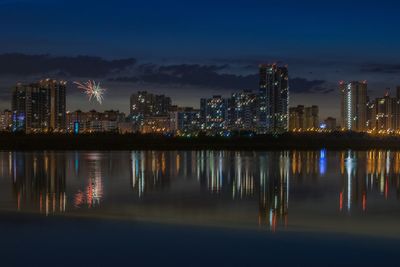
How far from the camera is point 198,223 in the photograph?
1559 cm

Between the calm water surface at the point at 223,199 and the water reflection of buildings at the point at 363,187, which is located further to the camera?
the water reflection of buildings at the point at 363,187

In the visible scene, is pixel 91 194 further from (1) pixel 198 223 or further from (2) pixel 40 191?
(1) pixel 198 223

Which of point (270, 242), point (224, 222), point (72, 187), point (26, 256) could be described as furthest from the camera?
point (72, 187)

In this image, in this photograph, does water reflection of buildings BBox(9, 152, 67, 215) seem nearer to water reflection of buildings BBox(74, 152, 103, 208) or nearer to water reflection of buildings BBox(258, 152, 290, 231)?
water reflection of buildings BBox(74, 152, 103, 208)

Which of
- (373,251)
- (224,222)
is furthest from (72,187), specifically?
(373,251)

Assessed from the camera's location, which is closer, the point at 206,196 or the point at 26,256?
the point at 26,256

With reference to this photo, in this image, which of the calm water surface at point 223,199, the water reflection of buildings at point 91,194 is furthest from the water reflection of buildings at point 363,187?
the water reflection of buildings at point 91,194

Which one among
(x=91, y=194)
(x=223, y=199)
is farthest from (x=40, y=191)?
(x=223, y=199)

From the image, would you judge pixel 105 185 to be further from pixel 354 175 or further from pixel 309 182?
pixel 354 175

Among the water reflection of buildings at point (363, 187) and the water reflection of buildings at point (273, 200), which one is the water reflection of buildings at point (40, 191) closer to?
the water reflection of buildings at point (273, 200)

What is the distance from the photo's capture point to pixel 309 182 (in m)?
28.4

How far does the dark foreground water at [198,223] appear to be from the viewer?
11875 millimetres

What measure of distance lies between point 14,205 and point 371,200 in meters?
11.7

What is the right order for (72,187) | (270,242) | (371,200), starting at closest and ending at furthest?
(270,242) → (371,200) → (72,187)
